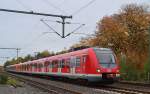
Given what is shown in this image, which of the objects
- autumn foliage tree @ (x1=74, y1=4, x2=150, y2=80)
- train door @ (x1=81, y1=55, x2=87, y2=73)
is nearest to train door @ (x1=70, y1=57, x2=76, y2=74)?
train door @ (x1=81, y1=55, x2=87, y2=73)

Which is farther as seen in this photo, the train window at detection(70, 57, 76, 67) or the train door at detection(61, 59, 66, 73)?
the train door at detection(61, 59, 66, 73)

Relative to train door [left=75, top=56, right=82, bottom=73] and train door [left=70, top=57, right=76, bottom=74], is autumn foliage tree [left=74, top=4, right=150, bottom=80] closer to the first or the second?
train door [left=70, top=57, right=76, bottom=74]

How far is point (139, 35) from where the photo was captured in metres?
64.0

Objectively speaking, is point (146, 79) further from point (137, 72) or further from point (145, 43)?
point (145, 43)

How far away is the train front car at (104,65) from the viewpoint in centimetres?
2656

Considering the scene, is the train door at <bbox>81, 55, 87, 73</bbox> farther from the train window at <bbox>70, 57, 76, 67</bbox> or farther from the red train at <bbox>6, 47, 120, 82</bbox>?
the train window at <bbox>70, 57, 76, 67</bbox>

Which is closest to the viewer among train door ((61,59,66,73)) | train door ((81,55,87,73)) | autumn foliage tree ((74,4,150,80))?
train door ((81,55,87,73))

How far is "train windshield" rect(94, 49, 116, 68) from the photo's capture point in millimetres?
27153

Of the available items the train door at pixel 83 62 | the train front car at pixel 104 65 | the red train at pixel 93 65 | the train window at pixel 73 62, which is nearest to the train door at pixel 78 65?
the red train at pixel 93 65

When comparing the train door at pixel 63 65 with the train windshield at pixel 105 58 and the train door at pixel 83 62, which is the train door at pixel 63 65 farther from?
the train windshield at pixel 105 58

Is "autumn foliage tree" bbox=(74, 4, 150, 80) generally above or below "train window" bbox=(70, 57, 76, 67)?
above

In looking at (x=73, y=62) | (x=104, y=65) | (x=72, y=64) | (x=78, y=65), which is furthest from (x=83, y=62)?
(x=72, y=64)

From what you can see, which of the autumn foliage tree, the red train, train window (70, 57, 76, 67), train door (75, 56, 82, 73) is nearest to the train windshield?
the red train

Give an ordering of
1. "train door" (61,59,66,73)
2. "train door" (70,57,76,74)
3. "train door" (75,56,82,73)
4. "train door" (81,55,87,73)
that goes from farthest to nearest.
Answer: "train door" (61,59,66,73), "train door" (70,57,76,74), "train door" (75,56,82,73), "train door" (81,55,87,73)
